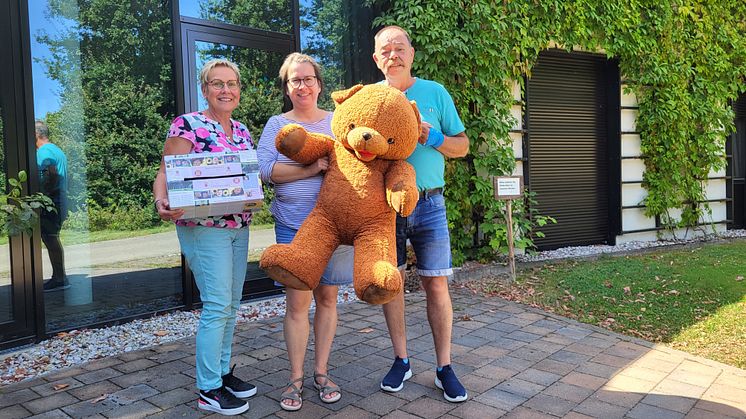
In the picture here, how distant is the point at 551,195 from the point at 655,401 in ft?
14.8

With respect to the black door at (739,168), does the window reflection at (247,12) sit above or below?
above

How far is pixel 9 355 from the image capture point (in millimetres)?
3600

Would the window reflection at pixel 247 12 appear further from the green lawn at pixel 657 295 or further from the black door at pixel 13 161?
the green lawn at pixel 657 295

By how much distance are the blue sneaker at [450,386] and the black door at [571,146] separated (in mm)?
4336

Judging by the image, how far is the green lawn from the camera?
386cm

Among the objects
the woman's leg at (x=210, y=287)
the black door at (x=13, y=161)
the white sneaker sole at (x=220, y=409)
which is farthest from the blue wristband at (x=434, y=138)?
the black door at (x=13, y=161)

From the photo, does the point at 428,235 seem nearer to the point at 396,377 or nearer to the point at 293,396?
the point at 396,377

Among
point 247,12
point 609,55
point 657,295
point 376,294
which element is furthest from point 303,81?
point 609,55

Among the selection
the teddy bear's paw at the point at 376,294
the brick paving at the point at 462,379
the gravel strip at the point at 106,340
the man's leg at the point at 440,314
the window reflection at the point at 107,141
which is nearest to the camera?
the teddy bear's paw at the point at 376,294

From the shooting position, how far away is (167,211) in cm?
248

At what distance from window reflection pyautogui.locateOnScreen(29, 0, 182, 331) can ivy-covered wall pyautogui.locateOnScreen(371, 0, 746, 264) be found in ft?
8.20

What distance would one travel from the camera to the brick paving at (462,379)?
2660 mm

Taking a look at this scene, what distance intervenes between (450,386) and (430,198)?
951 mm

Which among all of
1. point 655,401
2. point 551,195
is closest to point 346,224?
point 655,401
